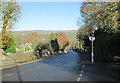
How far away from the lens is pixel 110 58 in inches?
1735

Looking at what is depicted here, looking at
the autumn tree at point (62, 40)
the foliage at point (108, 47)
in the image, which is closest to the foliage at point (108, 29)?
the foliage at point (108, 47)

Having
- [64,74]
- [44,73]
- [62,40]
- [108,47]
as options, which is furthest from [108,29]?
[62,40]

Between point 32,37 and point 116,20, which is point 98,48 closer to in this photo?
point 116,20

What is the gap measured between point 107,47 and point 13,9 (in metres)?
15.3

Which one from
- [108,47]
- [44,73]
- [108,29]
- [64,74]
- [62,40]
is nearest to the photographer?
[64,74]

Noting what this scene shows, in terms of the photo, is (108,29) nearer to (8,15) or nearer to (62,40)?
(8,15)

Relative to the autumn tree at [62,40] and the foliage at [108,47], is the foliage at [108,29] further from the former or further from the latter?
the autumn tree at [62,40]

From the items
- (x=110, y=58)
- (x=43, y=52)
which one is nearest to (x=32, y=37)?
(x=43, y=52)

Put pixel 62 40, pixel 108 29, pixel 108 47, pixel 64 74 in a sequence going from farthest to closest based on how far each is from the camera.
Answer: pixel 62 40
pixel 108 47
pixel 108 29
pixel 64 74

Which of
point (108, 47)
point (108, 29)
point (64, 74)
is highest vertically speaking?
point (108, 29)

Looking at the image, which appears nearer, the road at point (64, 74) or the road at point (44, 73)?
the road at point (64, 74)

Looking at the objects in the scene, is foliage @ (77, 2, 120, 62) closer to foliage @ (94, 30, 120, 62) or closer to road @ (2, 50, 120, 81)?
foliage @ (94, 30, 120, 62)

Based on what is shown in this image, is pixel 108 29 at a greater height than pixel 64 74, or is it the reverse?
pixel 108 29

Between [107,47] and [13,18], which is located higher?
[13,18]
